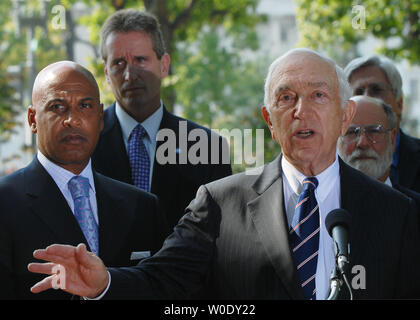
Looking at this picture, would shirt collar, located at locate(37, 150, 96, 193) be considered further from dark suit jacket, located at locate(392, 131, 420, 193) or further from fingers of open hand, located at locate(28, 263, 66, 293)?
dark suit jacket, located at locate(392, 131, 420, 193)

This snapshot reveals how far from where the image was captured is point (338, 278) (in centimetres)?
262

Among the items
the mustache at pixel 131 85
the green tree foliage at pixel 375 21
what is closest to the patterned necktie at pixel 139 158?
the mustache at pixel 131 85

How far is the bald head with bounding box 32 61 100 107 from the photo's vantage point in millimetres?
3742

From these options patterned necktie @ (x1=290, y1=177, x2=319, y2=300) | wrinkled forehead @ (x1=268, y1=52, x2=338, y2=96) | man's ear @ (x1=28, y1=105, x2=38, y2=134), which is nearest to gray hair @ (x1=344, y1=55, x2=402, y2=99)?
wrinkled forehead @ (x1=268, y1=52, x2=338, y2=96)

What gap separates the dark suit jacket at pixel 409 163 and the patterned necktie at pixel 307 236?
2285 mm

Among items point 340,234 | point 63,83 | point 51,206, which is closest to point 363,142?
point 340,234

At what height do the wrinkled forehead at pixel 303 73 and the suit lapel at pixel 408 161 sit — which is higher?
the wrinkled forehead at pixel 303 73

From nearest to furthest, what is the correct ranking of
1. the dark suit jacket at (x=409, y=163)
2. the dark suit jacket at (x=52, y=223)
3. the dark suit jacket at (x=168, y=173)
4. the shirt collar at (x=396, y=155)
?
the dark suit jacket at (x=52, y=223) → the dark suit jacket at (x=168, y=173) → the dark suit jacket at (x=409, y=163) → the shirt collar at (x=396, y=155)

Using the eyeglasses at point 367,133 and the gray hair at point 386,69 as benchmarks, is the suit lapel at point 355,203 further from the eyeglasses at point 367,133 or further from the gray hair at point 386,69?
the gray hair at point 386,69

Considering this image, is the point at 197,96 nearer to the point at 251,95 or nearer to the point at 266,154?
the point at 251,95

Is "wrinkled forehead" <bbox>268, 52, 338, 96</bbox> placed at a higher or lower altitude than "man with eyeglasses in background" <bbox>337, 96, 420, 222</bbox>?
higher

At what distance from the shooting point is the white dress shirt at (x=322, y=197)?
3.22 metres

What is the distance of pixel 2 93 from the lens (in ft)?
50.8
